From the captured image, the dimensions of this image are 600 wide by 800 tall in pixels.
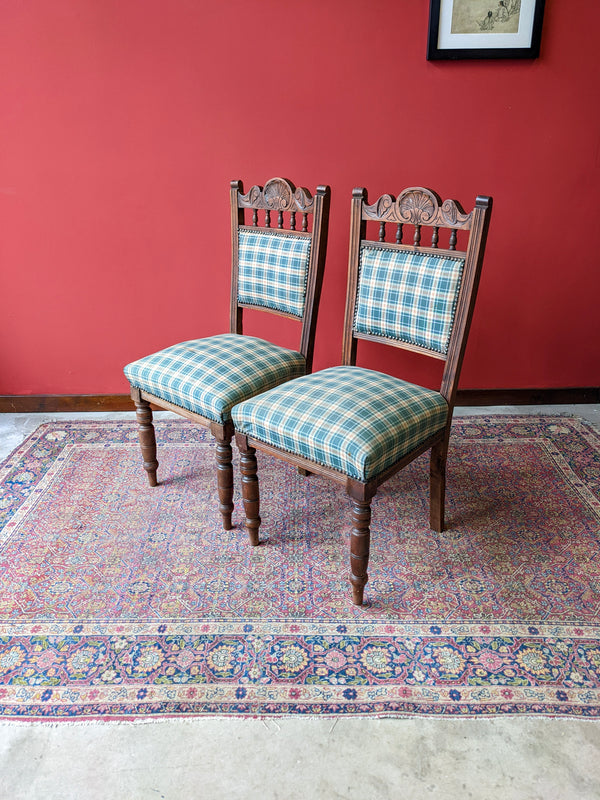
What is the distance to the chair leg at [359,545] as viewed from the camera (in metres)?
1.57

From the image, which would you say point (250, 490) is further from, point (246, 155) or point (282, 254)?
point (246, 155)

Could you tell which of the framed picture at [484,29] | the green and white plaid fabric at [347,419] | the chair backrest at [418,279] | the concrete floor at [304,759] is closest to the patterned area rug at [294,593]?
the concrete floor at [304,759]

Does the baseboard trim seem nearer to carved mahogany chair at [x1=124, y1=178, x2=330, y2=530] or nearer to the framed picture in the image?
carved mahogany chair at [x1=124, y1=178, x2=330, y2=530]

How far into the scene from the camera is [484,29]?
7.77 feet

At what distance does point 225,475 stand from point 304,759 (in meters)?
0.87

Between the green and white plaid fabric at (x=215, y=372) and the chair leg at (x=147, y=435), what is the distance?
0.07 meters

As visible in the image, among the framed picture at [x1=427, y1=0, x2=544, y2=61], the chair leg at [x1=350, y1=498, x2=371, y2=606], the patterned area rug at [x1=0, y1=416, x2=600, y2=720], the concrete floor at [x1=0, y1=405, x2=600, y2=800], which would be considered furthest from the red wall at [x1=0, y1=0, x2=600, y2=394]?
the concrete floor at [x1=0, y1=405, x2=600, y2=800]

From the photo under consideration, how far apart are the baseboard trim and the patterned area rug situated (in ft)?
1.51

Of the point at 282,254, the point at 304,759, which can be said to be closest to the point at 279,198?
the point at 282,254

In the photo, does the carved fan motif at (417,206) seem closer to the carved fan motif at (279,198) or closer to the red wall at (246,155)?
the carved fan motif at (279,198)

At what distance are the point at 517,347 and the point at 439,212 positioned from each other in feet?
4.36

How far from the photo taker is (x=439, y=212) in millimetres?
1753

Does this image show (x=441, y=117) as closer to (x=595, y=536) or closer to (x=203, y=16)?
(x=203, y=16)

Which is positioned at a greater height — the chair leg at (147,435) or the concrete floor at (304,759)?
the chair leg at (147,435)
